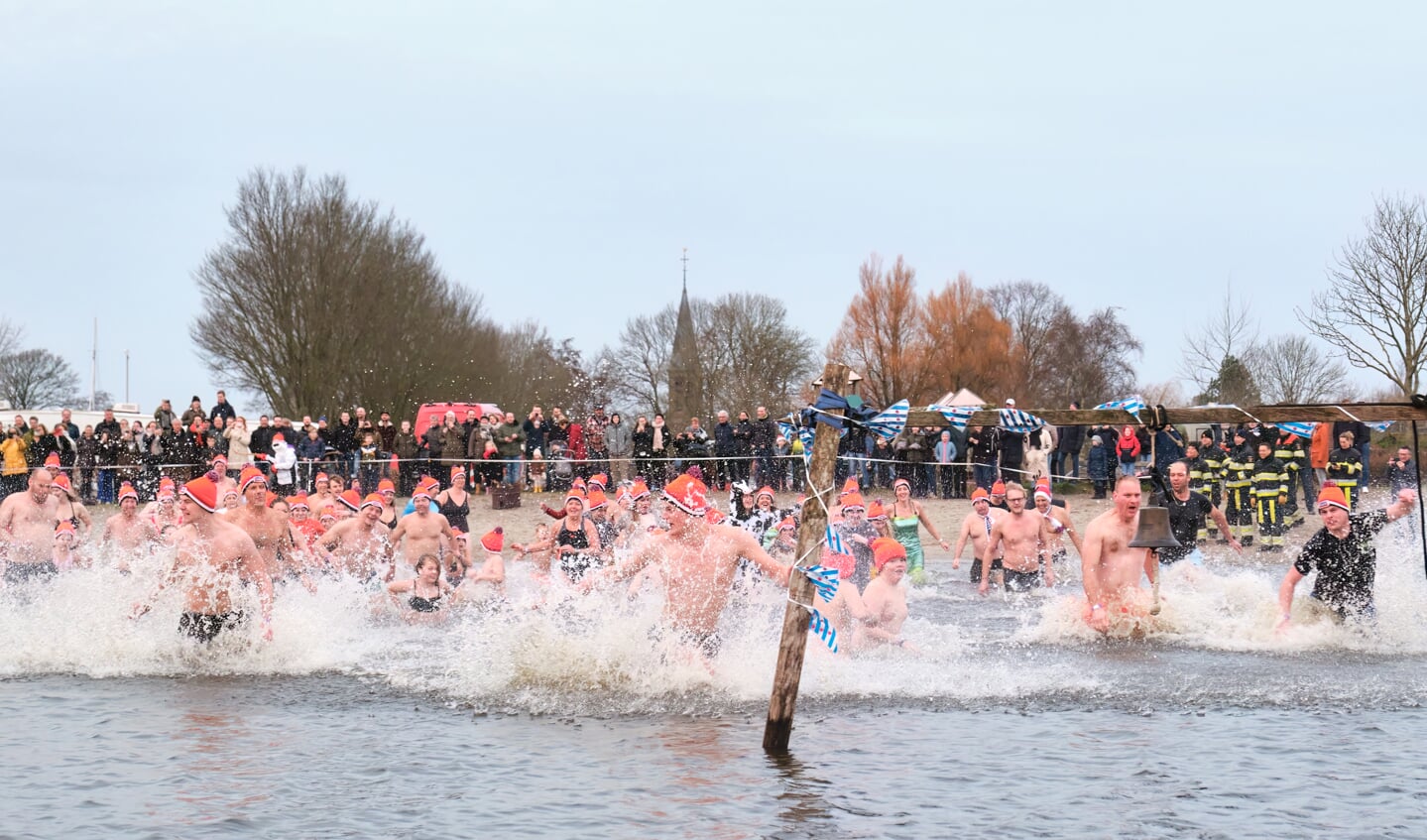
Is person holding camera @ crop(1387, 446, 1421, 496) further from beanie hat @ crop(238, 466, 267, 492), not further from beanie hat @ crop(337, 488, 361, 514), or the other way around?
beanie hat @ crop(238, 466, 267, 492)

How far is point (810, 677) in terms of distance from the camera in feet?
34.4

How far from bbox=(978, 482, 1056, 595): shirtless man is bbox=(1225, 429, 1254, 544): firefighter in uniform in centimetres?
594

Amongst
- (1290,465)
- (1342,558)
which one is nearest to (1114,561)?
(1342,558)

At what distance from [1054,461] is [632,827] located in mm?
16974

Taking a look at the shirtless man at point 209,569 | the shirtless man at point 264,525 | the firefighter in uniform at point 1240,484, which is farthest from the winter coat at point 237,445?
the firefighter in uniform at point 1240,484

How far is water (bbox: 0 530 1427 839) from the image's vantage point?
7.38 metres

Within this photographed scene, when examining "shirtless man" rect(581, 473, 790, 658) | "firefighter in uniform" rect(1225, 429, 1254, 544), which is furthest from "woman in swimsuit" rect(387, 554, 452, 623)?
"firefighter in uniform" rect(1225, 429, 1254, 544)

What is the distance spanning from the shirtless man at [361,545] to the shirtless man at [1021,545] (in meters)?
5.43

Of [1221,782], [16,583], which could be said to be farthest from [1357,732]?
[16,583]

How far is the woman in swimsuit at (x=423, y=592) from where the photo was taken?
1344cm

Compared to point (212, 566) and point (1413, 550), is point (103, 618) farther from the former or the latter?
point (1413, 550)

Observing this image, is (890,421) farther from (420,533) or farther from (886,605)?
(420,533)

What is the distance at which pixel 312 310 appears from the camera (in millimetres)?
41500

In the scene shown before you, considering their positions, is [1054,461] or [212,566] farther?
[1054,461]
